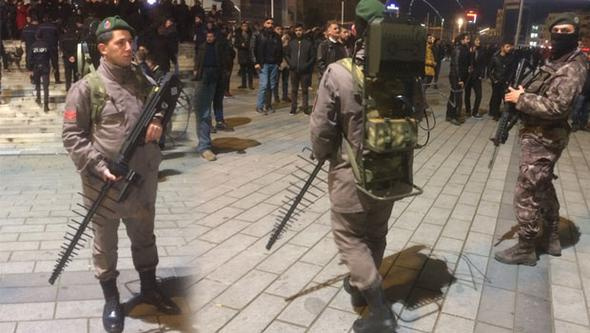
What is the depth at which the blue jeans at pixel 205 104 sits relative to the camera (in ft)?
22.8

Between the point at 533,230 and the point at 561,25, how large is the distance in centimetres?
154

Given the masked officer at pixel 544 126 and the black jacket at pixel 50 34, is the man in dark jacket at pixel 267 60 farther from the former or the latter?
the masked officer at pixel 544 126

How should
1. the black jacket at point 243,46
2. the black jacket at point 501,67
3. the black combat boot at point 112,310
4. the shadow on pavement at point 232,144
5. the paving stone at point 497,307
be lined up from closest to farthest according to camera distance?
→ the black combat boot at point 112,310 → the paving stone at point 497,307 → the shadow on pavement at point 232,144 → the black jacket at point 501,67 → the black jacket at point 243,46

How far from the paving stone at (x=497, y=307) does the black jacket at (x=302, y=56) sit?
7.81 m

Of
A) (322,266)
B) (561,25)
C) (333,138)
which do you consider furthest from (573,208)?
(333,138)

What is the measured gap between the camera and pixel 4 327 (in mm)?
2980

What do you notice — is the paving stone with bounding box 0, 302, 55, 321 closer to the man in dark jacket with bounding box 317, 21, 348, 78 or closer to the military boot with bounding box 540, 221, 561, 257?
the military boot with bounding box 540, 221, 561, 257

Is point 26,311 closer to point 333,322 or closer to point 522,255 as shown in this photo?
point 333,322

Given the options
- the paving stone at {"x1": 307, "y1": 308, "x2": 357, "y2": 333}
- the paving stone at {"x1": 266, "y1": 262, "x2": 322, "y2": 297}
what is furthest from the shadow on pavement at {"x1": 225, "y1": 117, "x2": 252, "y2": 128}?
the paving stone at {"x1": 307, "y1": 308, "x2": 357, "y2": 333}

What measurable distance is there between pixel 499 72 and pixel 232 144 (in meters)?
6.71

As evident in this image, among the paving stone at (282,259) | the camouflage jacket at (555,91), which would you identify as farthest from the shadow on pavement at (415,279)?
the camouflage jacket at (555,91)

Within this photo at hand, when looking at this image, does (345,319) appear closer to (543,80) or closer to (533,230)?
(533,230)

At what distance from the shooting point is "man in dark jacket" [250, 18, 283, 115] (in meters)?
10.9

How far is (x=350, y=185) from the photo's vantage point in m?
2.82
